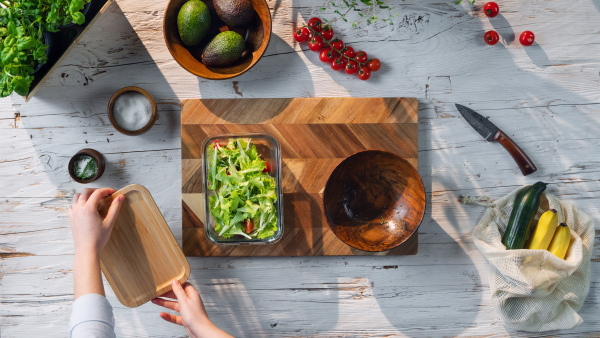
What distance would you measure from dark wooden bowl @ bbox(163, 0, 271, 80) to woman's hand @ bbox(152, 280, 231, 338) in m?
0.73

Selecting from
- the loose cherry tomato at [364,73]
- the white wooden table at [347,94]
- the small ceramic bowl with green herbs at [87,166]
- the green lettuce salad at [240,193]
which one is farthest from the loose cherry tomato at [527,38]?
the small ceramic bowl with green herbs at [87,166]

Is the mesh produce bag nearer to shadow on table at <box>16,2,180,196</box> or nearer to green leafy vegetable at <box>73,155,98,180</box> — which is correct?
shadow on table at <box>16,2,180,196</box>

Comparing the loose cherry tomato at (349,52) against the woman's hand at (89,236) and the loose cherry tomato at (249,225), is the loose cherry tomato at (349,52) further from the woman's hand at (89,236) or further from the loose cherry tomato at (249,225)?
the woman's hand at (89,236)

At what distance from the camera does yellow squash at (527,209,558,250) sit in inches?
57.4

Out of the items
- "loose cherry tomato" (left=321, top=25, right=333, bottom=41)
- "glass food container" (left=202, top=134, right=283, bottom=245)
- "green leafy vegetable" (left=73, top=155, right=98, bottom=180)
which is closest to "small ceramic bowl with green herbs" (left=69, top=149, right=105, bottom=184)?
"green leafy vegetable" (left=73, top=155, right=98, bottom=180)

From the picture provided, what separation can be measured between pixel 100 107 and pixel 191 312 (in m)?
0.83

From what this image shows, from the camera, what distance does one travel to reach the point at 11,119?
1578 mm

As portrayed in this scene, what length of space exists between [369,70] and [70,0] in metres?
1.01

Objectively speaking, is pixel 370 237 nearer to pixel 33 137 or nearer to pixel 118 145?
pixel 118 145

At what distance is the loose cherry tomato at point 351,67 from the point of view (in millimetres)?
1500

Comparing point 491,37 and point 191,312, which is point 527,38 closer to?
point 491,37

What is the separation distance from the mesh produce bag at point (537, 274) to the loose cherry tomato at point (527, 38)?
1.82ft

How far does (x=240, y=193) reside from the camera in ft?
4.57

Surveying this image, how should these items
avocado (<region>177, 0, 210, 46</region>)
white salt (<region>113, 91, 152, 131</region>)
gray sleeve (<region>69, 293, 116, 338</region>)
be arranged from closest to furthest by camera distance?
gray sleeve (<region>69, 293, 116, 338</region>)
avocado (<region>177, 0, 210, 46</region>)
white salt (<region>113, 91, 152, 131</region>)
